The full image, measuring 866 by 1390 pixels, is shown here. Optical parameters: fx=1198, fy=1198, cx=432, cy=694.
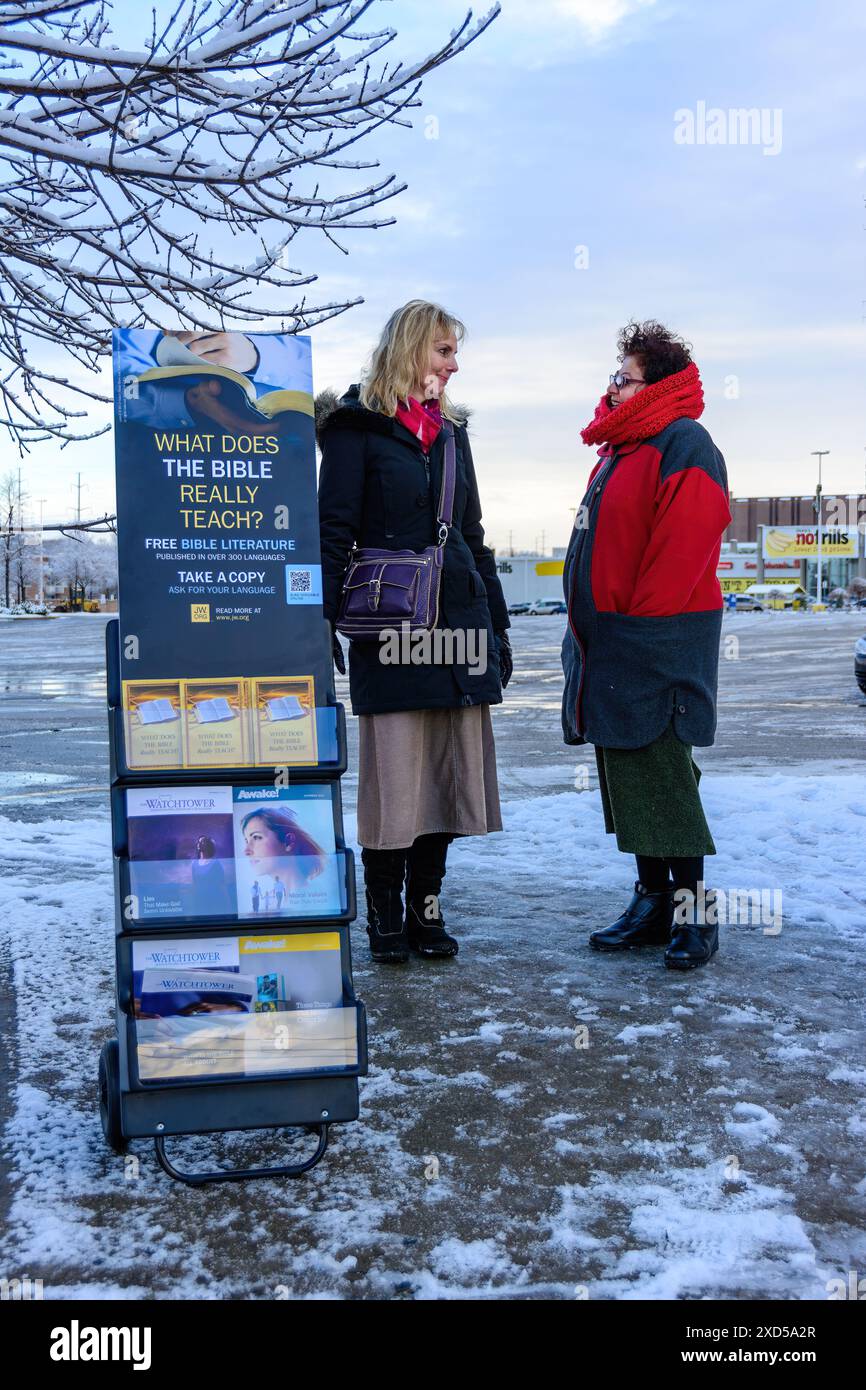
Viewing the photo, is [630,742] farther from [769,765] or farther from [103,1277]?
[769,765]

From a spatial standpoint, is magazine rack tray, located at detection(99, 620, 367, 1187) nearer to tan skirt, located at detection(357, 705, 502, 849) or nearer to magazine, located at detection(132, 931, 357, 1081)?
magazine, located at detection(132, 931, 357, 1081)

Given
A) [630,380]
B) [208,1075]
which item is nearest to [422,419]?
[630,380]

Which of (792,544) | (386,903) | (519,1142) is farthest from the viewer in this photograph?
(792,544)

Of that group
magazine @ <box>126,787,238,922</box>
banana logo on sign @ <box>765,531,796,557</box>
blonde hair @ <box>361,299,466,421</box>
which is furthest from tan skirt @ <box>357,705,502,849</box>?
banana logo on sign @ <box>765,531,796,557</box>

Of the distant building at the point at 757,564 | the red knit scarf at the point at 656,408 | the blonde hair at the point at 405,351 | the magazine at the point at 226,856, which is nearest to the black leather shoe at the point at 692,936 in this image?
the red knit scarf at the point at 656,408

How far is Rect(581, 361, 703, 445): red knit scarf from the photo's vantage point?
406cm

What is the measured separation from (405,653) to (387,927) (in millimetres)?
955

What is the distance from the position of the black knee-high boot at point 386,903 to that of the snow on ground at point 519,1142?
4.0 inches

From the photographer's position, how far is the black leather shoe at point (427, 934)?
4.13 meters

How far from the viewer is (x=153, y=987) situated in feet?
8.37

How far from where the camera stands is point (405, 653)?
3912mm

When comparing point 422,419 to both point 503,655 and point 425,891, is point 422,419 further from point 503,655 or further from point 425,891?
point 425,891

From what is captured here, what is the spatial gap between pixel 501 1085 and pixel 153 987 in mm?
983
